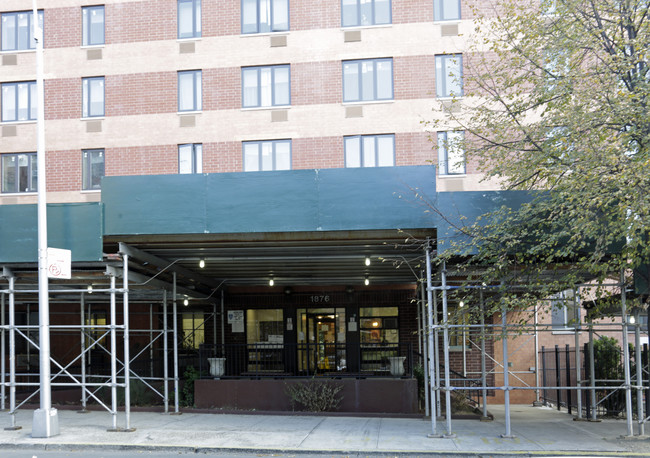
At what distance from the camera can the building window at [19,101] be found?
26.8 meters

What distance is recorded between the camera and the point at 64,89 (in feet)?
86.2

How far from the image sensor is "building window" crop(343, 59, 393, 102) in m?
24.7

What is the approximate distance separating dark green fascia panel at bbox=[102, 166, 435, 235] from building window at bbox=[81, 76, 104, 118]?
1297cm

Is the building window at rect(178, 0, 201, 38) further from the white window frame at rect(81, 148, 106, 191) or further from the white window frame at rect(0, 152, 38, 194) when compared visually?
the white window frame at rect(0, 152, 38, 194)

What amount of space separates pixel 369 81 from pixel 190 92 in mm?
6655

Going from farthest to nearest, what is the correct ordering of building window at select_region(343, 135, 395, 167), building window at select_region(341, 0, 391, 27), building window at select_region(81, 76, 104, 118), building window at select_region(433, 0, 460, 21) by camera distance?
building window at select_region(81, 76, 104, 118), building window at select_region(341, 0, 391, 27), building window at select_region(433, 0, 460, 21), building window at select_region(343, 135, 395, 167)

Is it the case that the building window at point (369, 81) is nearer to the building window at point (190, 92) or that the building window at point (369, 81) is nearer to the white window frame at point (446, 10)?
the white window frame at point (446, 10)

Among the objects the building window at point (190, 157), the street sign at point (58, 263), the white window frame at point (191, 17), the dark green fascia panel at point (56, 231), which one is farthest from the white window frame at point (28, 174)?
the street sign at point (58, 263)

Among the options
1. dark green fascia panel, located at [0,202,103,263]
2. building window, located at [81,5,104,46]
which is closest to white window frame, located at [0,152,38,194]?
building window, located at [81,5,104,46]

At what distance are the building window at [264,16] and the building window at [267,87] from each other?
1.46 meters

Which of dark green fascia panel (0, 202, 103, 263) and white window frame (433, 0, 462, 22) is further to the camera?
white window frame (433, 0, 462, 22)

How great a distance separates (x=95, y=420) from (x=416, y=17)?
1709 centimetres

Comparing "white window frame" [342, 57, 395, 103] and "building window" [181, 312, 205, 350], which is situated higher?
"white window frame" [342, 57, 395, 103]

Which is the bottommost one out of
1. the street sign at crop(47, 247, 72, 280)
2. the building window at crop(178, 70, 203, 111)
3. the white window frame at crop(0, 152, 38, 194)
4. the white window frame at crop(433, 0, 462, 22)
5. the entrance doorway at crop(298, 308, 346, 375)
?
the entrance doorway at crop(298, 308, 346, 375)
